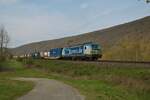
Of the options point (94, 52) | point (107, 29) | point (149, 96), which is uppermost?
point (107, 29)

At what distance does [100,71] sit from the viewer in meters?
35.1

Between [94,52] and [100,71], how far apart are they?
19.9m

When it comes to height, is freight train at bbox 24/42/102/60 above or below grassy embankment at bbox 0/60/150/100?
above

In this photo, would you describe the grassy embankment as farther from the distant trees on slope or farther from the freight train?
the distant trees on slope

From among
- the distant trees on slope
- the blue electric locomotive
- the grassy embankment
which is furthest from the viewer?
the distant trees on slope

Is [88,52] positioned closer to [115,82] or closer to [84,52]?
[84,52]

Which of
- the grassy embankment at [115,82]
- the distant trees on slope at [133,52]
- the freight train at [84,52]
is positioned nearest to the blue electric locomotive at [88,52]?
the freight train at [84,52]

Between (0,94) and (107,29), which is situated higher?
(107,29)

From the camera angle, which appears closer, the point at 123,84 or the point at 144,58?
the point at 123,84

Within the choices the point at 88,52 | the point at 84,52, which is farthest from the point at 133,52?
the point at 88,52

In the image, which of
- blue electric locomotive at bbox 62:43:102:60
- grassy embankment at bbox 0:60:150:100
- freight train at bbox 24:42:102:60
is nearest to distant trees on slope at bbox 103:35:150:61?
freight train at bbox 24:42:102:60

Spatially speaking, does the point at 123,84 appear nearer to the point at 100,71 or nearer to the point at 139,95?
the point at 139,95

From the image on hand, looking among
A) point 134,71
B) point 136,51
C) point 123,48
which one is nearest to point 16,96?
point 134,71

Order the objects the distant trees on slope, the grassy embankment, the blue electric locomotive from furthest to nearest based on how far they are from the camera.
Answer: the distant trees on slope → the blue electric locomotive → the grassy embankment
